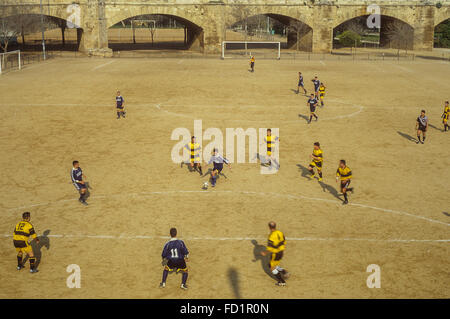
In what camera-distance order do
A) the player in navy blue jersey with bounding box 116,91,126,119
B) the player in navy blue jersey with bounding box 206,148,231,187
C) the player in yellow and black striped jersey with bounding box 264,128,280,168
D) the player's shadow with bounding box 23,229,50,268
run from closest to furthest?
the player's shadow with bounding box 23,229,50,268 → the player in navy blue jersey with bounding box 206,148,231,187 → the player in yellow and black striped jersey with bounding box 264,128,280,168 → the player in navy blue jersey with bounding box 116,91,126,119

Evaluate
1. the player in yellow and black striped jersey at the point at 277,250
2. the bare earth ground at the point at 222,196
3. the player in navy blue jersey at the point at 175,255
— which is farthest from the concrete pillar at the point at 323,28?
the player in navy blue jersey at the point at 175,255

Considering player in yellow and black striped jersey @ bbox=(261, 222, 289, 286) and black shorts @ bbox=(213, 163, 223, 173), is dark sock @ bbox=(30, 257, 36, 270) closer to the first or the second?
player in yellow and black striped jersey @ bbox=(261, 222, 289, 286)

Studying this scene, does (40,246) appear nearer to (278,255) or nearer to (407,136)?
(278,255)

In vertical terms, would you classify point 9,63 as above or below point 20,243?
above

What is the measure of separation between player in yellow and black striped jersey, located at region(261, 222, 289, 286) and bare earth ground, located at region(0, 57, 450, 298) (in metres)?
0.31

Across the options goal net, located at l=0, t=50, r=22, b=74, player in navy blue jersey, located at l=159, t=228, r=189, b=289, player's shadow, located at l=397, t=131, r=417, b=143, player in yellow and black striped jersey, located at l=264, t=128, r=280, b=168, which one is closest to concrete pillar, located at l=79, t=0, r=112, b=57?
goal net, located at l=0, t=50, r=22, b=74

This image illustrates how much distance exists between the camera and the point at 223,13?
2266 inches

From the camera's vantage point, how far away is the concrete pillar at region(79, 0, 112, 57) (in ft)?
176

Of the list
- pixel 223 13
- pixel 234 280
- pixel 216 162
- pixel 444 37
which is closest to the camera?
pixel 234 280

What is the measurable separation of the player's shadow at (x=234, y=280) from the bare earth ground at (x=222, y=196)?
0.13 ft

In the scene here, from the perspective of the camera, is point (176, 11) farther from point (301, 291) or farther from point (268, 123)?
point (301, 291)

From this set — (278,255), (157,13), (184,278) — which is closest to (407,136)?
(278,255)

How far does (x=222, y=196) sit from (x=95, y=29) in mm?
43804

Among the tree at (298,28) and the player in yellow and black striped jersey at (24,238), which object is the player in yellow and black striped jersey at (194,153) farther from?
the tree at (298,28)
